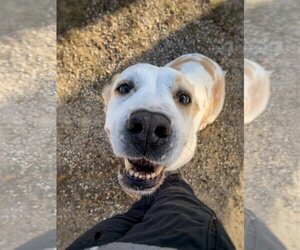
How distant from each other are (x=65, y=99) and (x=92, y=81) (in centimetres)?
14

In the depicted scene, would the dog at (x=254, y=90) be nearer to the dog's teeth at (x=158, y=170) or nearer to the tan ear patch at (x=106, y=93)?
the dog's teeth at (x=158, y=170)

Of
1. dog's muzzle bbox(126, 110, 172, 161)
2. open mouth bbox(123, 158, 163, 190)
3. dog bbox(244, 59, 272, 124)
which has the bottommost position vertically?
open mouth bbox(123, 158, 163, 190)

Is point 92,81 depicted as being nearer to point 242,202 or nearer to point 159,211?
point 159,211

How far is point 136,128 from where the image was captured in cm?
197

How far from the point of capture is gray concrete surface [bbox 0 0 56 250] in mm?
2373

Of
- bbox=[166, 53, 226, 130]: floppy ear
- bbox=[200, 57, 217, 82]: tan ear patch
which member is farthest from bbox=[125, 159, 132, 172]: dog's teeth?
bbox=[200, 57, 217, 82]: tan ear patch

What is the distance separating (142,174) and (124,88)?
37cm

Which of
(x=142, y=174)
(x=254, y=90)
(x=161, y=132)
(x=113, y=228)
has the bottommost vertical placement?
(x=113, y=228)

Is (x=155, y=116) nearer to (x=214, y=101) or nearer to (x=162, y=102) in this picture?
(x=162, y=102)

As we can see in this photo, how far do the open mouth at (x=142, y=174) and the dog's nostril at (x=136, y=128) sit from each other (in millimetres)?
221

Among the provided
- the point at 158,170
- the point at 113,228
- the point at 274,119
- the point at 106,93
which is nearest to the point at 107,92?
the point at 106,93

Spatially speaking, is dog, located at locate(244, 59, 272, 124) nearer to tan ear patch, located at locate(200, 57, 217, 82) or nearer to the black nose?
tan ear patch, located at locate(200, 57, 217, 82)

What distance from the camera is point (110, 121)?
2150 mm

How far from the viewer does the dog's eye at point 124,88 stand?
207cm
